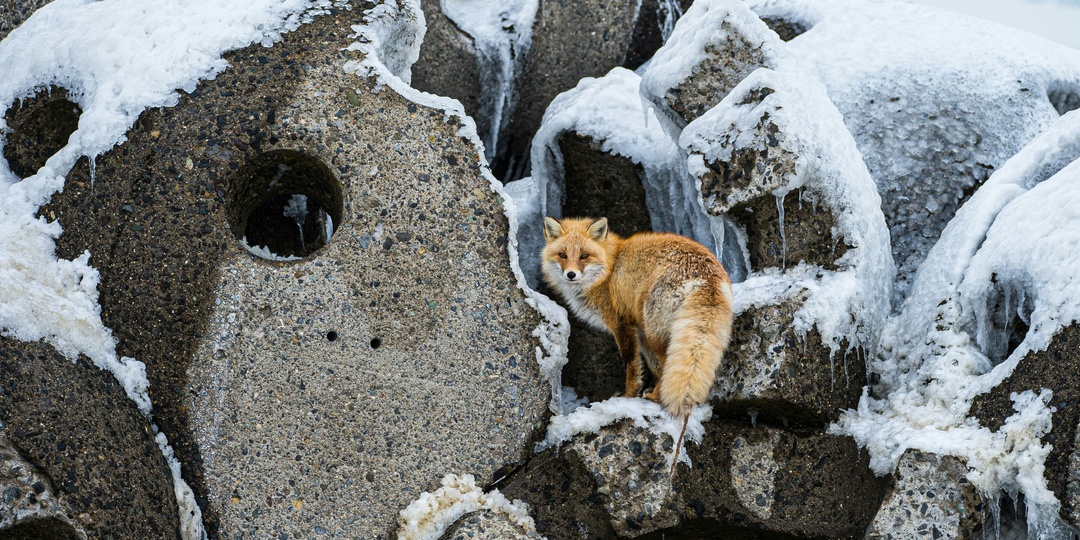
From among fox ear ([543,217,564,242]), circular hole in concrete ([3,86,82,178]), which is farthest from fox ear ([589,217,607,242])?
circular hole in concrete ([3,86,82,178])

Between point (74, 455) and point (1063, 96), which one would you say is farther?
point (1063, 96)

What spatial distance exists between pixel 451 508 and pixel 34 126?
3193mm

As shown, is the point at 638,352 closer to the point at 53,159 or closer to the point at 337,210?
the point at 337,210

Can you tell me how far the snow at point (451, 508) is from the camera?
15.9 feet

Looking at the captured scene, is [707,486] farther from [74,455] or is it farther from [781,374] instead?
[74,455]

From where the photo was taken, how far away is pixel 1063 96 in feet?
24.3

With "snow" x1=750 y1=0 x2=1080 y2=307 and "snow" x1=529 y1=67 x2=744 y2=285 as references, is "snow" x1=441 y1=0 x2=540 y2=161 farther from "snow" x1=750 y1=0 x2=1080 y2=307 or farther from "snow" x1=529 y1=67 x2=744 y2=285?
"snow" x1=750 y1=0 x2=1080 y2=307

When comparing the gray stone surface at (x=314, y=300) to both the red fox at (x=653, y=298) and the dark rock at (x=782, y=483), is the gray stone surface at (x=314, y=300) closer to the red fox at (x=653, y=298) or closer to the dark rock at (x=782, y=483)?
the red fox at (x=653, y=298)

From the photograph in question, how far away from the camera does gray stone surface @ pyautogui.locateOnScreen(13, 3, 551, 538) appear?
15.8ft

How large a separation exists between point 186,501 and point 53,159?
6.15ft

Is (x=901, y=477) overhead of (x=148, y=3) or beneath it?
beneath

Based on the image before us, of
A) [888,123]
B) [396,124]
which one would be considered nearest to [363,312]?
[396,124]

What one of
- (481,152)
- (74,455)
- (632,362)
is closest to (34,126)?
(74,455)

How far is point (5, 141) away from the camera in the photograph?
17.7 feet
